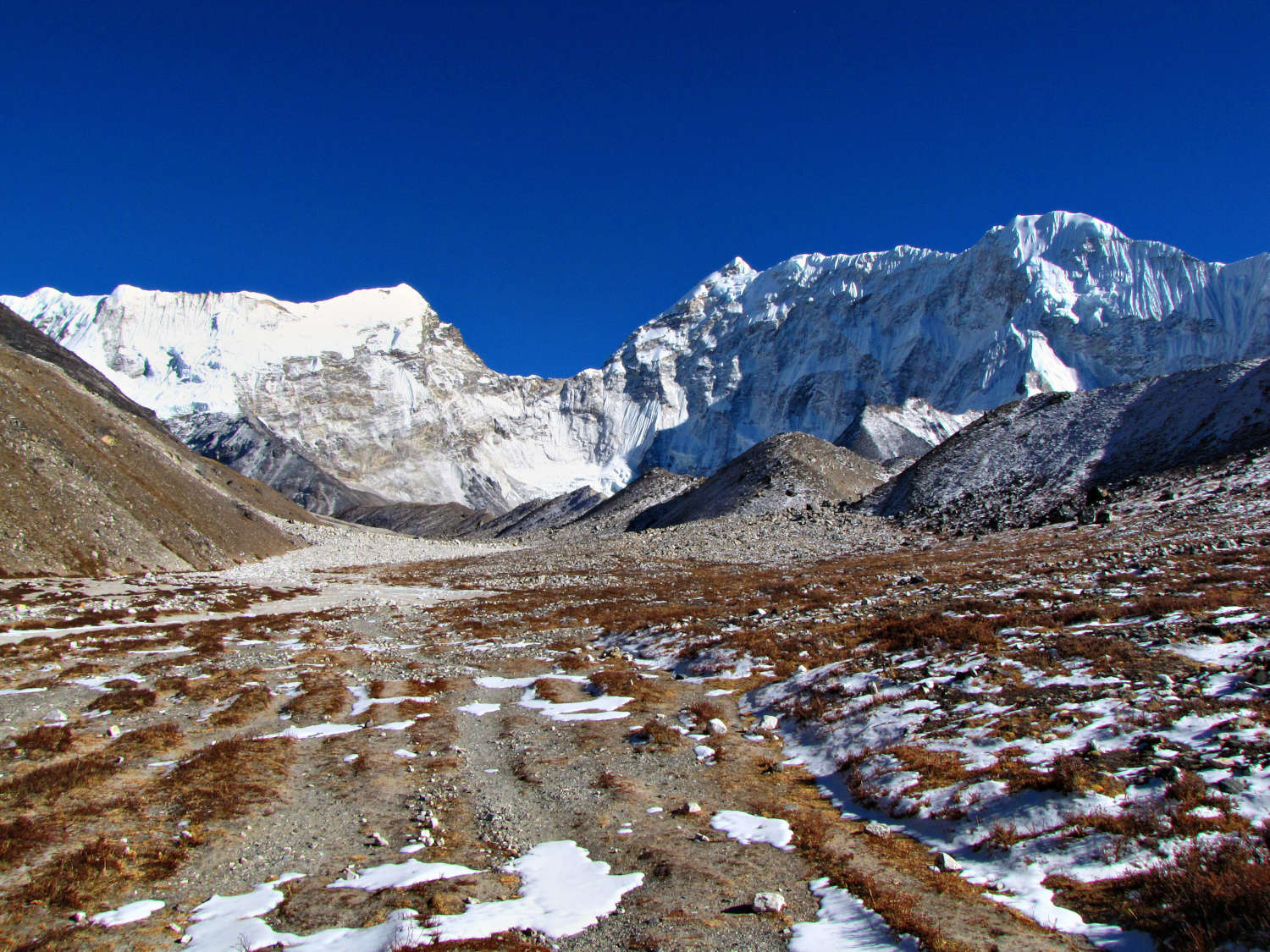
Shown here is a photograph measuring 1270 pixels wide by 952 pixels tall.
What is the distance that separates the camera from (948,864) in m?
8.29

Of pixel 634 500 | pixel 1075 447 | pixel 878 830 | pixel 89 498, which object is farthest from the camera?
pixel 634 500

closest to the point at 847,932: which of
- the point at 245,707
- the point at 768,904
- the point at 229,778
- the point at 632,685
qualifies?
the point at 768,904

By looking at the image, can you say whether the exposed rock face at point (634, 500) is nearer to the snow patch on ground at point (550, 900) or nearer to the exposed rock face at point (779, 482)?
the exposed rock face at point (779, 482)

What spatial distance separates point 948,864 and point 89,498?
6037 cm

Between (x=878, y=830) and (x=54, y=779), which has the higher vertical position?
(x=878, y=830)

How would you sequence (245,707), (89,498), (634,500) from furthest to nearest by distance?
(634,500), (89,498), (245,707)

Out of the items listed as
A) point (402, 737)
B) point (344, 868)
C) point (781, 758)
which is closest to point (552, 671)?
point (402, 737)

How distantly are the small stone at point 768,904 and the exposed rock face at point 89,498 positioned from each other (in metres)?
50.5

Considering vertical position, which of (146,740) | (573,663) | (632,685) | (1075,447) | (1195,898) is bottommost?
(573,663)

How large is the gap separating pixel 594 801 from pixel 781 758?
372cm

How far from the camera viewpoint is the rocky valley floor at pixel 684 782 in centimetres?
734

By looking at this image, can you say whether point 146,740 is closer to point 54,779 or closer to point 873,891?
point 54,779

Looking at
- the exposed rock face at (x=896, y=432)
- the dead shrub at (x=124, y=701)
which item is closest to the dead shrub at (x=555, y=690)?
the dead shrub at (x=124, y=701)

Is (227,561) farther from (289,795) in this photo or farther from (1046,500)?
(1046,500)
